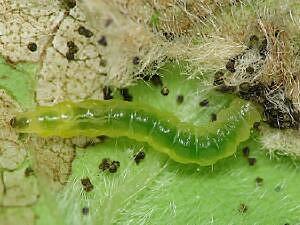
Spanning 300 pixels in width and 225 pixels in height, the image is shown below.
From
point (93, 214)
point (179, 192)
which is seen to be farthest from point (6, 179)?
point (179, 192)

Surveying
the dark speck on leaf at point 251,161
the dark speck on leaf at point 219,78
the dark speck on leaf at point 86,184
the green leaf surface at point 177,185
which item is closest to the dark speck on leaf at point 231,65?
the dark speck on leaf at point 219,78

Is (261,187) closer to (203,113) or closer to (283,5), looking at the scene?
(203,113)

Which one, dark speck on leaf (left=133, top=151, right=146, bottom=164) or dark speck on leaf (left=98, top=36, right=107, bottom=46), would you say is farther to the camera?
dark speck on leaf (left=133, top=151, right=146, bottom=164)

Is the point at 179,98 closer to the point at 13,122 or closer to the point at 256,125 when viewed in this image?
the point at 256,125

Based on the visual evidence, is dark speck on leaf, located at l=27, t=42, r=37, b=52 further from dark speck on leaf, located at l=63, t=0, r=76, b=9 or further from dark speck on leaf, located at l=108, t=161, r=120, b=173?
dark speck on leaf, located at l=108, t=161, r=120, b=173

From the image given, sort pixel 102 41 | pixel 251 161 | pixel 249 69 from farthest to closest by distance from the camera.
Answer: pixel 251 161 < pixel 249 69 < pixel 102 41

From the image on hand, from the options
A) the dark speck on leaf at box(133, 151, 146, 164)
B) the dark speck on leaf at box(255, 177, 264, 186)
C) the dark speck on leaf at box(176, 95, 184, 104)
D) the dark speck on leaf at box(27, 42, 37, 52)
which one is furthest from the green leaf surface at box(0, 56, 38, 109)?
the dark speck on leaf at box(255, 177, 264, 186)

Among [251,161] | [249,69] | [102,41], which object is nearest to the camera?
[102,41]

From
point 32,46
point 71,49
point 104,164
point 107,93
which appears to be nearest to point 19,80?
point 32,46

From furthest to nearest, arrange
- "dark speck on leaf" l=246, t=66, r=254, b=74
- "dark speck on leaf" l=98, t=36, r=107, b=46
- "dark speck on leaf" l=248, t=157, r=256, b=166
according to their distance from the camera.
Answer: "dark speck on leaf" l=248, t=157, r=256, b=166, "dark speck on leaf" l=246, t=66, r=254, b=74, "dark speck on leaf" l=98, t=36, r=107, b=46
